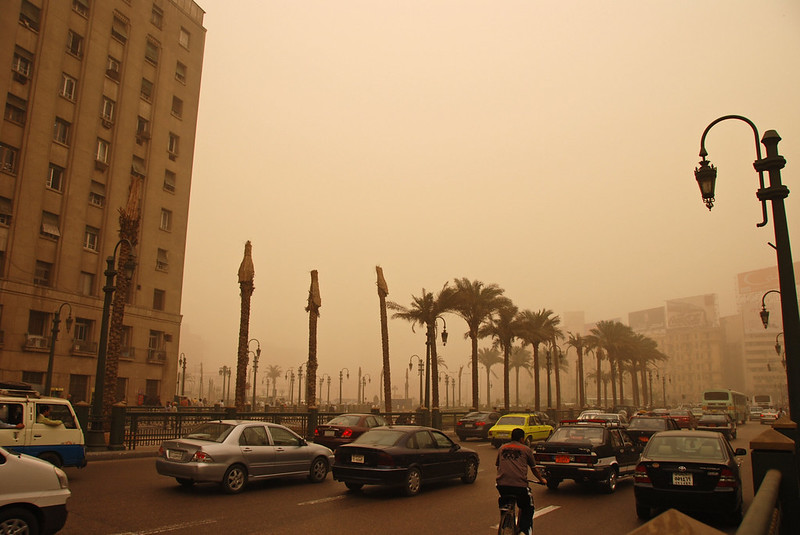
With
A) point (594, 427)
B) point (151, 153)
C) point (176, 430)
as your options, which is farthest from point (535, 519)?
point (151, 153)

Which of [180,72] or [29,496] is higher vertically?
[180,72]

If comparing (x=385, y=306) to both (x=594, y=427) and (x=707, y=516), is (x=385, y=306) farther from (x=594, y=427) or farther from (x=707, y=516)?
(x=707, y=516)

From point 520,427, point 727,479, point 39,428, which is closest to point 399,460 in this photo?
point 727,479

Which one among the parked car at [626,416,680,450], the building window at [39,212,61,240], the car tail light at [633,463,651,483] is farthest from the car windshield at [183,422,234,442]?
the building window at [39,212,61,240]

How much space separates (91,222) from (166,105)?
12.8 meters

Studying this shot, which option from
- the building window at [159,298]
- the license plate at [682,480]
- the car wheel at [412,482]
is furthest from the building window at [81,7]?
the license plate at [682,480]

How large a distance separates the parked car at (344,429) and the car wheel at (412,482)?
7407mm

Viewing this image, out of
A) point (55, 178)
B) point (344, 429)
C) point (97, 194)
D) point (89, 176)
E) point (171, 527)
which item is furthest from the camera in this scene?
point (97, 194)

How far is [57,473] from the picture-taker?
723 cm

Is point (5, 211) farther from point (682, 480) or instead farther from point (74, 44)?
point (682, 480)

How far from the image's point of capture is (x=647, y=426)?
2017cm

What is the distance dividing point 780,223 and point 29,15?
4335cm

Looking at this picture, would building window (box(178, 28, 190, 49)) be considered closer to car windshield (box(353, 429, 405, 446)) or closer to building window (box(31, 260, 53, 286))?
building window (box(31, 260, 53, 286))

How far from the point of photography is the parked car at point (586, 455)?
12.8m
